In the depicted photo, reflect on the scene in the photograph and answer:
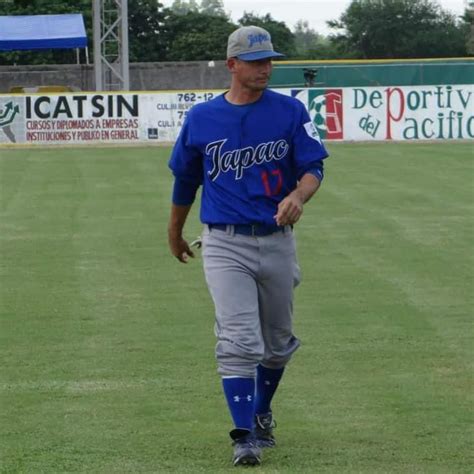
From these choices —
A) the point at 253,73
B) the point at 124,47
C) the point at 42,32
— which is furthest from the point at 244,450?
the point at 42,32

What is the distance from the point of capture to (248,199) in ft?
18.9

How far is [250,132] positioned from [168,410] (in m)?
1.82

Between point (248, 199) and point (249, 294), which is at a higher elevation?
point (248, 199)

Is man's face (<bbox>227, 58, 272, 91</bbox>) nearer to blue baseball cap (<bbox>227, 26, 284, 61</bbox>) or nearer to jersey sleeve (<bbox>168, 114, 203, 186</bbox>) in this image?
blue baseball cap (<bbox>227, 26, 284, 61</bbox>)

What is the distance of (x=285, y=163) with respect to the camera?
5.83 m

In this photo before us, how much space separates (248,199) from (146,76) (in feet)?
166

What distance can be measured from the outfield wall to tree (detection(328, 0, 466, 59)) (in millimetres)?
50519

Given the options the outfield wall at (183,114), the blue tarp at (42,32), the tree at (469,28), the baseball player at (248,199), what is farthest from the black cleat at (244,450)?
the tree at (469,28)

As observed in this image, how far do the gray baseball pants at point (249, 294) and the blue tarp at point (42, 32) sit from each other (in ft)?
129

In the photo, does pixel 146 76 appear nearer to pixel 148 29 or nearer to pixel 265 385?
pixel 148 29

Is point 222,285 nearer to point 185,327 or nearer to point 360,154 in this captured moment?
point 185,327

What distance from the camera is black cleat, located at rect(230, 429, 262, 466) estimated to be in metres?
5.68

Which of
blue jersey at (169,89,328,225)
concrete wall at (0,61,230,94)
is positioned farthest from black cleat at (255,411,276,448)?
concrete wall at (0,61,230,94)

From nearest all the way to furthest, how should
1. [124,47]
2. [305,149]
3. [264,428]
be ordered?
1. [305,149]
2. [264,428]
3. [124,47]
